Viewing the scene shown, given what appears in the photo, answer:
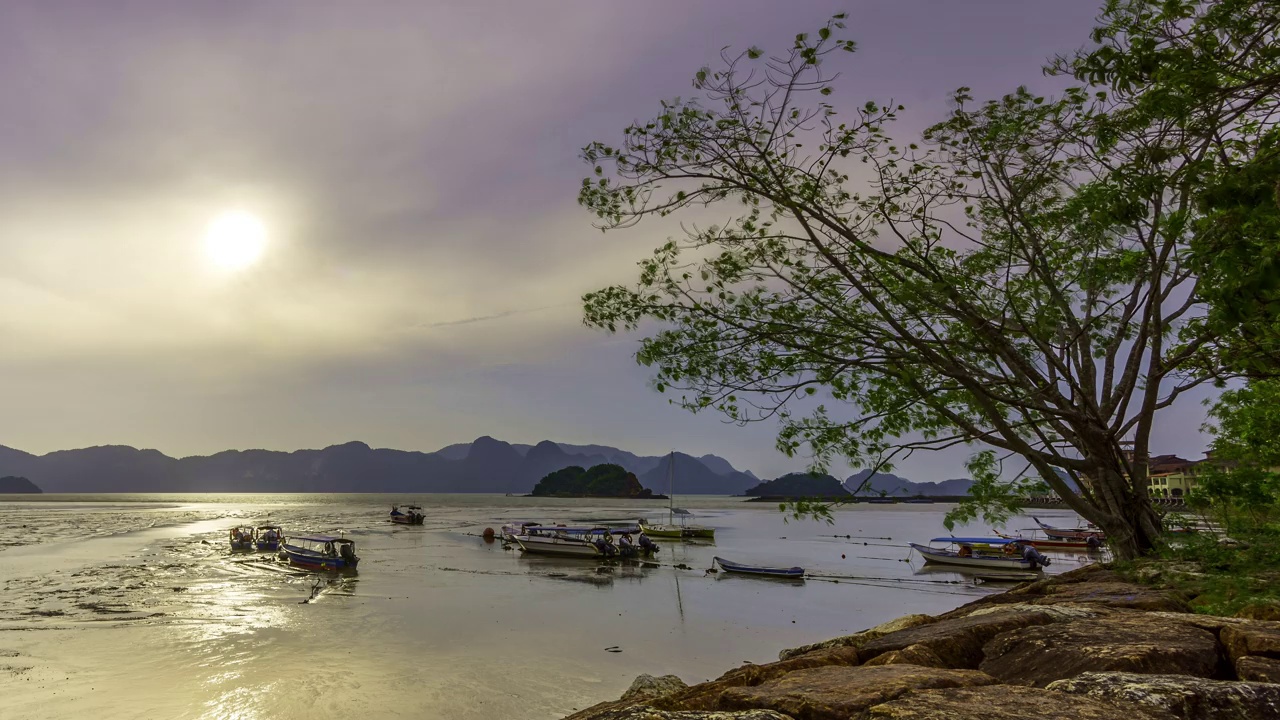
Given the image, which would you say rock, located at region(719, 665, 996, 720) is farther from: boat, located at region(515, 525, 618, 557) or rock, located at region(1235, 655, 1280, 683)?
boat, located at region(515, 525, 618, 557)

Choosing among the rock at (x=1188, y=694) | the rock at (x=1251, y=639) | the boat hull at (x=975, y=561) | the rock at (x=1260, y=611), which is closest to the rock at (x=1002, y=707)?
the rock at (x=1188, y=694)

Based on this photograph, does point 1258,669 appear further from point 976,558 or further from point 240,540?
point 240,540

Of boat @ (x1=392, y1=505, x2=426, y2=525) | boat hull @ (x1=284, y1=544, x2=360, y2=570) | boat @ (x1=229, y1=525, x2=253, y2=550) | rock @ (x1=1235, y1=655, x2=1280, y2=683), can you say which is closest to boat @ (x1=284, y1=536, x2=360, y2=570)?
boat hull @ (x1=284, y1=544, x2=360, y2=570)

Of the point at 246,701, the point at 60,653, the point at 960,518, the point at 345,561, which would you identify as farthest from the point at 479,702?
the point at 345,561

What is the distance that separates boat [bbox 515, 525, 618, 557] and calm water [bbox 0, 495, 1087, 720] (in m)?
2.58

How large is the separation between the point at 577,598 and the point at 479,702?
14.9m

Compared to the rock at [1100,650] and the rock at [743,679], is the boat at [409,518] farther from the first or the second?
the rock at [1100,650]

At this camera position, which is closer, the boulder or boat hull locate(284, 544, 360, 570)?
the boulder

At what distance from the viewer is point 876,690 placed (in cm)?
378

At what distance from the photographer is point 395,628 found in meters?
22.2

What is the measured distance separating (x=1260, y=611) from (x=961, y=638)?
9.38 ft

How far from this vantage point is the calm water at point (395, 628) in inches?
579

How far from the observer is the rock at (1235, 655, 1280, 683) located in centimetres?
358

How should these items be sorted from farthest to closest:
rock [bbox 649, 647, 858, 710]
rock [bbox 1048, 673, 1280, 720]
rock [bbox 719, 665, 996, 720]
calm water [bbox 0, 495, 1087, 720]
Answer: calm water [bbox 0, 495, 1087, 720] < rock [bbox 649, 647, 858, 710] < rock [bbox 719, 665, 996, 720] < rock [bbox 1048, 673, 1280, 720]
